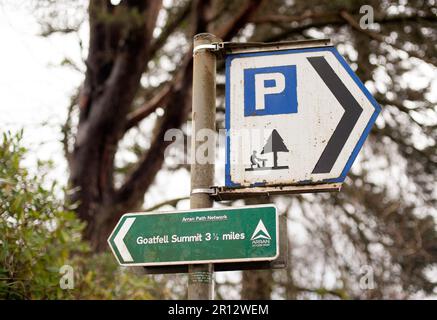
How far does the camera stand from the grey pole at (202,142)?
8.13 feet

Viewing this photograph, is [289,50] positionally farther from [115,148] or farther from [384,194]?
[384,194]

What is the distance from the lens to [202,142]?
265 centimetres

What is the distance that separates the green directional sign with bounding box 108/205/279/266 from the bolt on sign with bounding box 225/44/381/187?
0.58 ft

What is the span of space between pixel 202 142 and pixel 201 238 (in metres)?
0.42

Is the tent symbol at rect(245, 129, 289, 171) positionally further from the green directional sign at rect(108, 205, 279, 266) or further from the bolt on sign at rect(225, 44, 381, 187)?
the green directional sign at rect(108, 205, 279, 266)

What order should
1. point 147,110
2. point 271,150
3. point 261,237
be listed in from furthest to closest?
point 147,110 < point 271,150 < point 261,237

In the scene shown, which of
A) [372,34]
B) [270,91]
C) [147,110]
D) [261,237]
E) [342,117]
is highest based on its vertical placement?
[372,34]

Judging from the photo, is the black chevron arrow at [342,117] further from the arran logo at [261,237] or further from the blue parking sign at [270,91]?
the arran logo at [261,237]

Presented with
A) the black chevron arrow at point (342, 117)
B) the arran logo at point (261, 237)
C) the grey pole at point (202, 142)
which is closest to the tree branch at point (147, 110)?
the grey pole at point (202, 142)

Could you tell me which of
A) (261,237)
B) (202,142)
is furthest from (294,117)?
(261,237)

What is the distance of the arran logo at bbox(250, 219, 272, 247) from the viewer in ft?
8.00

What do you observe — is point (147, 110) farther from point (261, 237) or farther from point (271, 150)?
point (261, 237)

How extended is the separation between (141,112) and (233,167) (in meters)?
7.53

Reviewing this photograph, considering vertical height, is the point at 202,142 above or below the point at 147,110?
below
